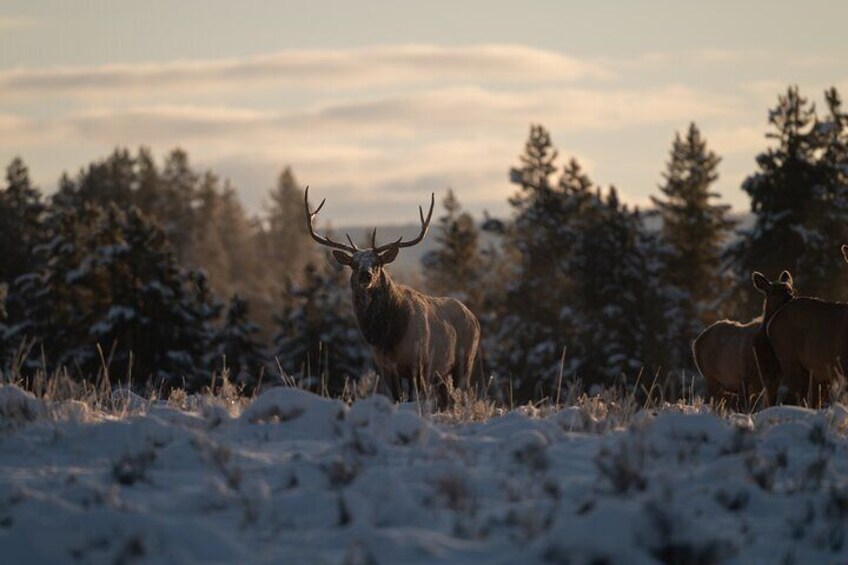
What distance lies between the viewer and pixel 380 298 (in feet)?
51.1

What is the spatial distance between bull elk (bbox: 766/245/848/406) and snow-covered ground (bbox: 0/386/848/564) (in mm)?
4709

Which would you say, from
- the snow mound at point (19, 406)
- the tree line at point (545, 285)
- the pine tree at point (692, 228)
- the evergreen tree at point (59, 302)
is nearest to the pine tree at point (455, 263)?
the tree line at point (545, 285)

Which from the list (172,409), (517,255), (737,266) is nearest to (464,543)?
(172,409)

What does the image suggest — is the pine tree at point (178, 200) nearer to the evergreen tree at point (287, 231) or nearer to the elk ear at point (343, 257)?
the evergreen tree at point (287, 231)

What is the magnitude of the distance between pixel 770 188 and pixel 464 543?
39.9m

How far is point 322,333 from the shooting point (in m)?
49.5

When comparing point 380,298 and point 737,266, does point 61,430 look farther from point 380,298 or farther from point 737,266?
point 737,266

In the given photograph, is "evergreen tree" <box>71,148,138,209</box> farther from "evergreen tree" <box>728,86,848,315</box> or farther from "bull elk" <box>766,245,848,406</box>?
"bull elk" <box>766,245,848,406</box>

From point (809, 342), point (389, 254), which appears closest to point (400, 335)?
point (389, 254)

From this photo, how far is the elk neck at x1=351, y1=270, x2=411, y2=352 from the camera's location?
15.5 m

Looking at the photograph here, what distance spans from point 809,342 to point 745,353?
3.26 meters

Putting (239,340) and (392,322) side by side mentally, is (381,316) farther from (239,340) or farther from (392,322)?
(239,340)

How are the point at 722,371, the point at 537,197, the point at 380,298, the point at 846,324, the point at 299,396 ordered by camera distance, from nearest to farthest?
the point at 299,396 → the point at 846,324 → the point at 380,298 → the point at 722,371 → the point at 537,197

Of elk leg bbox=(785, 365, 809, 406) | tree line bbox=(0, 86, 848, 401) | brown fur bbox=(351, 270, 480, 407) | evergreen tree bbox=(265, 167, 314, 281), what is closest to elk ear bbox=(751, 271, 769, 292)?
elk leg bbox=(785, 365, 809, 406)
